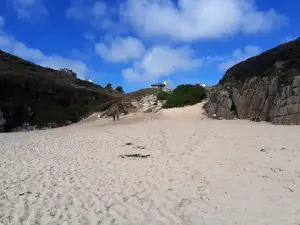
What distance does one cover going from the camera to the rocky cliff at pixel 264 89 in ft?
73.5

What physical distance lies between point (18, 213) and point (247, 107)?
2353 cm

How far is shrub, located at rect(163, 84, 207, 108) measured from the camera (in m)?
40.0

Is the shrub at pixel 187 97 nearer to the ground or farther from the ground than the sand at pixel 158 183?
farther from the ground

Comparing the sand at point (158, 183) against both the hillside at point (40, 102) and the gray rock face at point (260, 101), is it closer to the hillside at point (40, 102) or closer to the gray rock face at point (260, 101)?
the gray rock face at point (260, 101)

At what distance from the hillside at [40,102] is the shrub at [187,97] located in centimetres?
1079

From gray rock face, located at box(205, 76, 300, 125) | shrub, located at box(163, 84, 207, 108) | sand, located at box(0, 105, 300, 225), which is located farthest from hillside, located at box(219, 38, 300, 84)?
sand, located at box(0, 105, 300, 225)

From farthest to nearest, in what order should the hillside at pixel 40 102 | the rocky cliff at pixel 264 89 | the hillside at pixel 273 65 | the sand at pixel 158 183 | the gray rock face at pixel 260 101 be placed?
1. the hillside at pixel 40 102
2. the hillside at pixel 273 65
3. the rocky cliff at pixel 264 89
4. the gray rock face at pixel 260 101
5. the sand at pixel 158 183

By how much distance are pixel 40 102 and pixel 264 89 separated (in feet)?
103

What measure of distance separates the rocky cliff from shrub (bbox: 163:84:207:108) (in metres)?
7.28

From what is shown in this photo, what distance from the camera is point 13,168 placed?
11477mm

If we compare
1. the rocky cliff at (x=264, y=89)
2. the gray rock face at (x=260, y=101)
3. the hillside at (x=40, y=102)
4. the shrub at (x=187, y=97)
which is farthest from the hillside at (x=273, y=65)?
the hillside at (x=40, y=102)

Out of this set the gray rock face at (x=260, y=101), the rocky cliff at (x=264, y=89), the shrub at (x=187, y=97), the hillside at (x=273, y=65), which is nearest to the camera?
the gray rock face at (x=260, y=101)

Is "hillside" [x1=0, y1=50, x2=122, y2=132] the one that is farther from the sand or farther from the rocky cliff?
the sand

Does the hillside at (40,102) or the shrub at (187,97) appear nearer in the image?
the shrub at (187,97)
